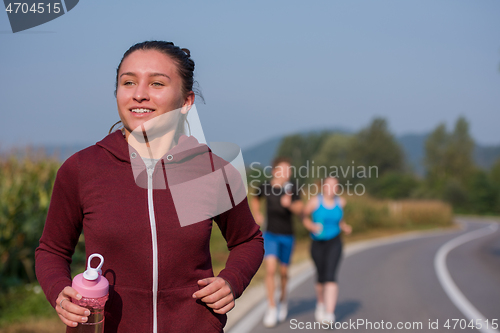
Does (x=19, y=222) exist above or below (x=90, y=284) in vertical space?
below

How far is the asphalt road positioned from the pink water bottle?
528 cm

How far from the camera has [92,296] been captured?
1680 mm

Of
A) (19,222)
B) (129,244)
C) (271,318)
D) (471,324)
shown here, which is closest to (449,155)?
(471,324)

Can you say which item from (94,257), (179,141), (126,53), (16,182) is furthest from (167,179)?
(16,182)

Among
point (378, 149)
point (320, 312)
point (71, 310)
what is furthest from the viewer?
point (378, 149)

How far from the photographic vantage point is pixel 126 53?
2047 mm

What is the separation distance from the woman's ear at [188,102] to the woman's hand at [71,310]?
813 millimetres

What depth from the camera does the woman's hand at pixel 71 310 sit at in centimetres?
165

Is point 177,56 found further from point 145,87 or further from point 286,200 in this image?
point 286,200

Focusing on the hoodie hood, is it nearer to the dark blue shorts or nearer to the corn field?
the dark blue shorts

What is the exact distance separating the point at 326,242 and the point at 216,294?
5.86 m

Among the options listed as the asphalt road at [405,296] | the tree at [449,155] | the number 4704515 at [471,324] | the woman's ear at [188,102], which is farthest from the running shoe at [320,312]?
the tree at [449,155]

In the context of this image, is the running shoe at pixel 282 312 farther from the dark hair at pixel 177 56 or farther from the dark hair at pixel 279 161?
the dark hair at pixel 177 56

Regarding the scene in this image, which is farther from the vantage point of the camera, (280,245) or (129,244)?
(280,245)
